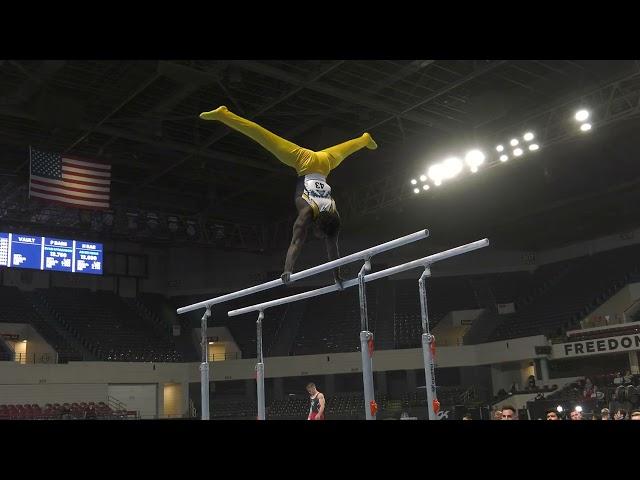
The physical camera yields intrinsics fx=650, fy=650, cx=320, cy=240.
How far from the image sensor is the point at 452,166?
17.0 m

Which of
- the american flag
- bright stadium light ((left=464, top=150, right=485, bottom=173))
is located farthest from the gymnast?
the american flag

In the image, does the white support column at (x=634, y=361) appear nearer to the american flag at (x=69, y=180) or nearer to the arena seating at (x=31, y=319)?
the american flag at (x=69, y=180)

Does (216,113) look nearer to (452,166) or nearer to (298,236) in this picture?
(298,236)

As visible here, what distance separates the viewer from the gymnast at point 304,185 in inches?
246

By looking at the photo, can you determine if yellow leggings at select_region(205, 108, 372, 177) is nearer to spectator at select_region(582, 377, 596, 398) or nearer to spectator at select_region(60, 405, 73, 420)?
spectator at select_region(582, 377, 596, 398)

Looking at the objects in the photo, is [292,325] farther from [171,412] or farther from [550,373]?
[550,373]

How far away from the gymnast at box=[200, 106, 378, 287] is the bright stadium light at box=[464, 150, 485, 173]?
405 inches

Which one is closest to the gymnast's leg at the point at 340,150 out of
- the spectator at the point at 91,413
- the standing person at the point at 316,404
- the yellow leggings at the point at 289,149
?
the yellow leggings at the point at 289,149

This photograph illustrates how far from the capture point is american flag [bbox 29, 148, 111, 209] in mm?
15703

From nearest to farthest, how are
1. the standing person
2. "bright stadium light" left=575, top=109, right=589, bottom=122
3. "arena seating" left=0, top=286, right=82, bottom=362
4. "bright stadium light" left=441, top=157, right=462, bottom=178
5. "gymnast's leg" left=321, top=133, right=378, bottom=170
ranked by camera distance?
"gymnast's leg" left=321, top=133, right=378, bottom=170 < the standing person < "bright stadium light" left=575, top=109, right=589, bottom=122 < "bright stadium light" left=441, top=157, right=462, bottom=178 < "arena seating" left=0, top=286, right=82, bottom=362

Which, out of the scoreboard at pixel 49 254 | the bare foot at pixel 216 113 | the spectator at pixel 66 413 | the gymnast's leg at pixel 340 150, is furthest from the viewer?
the spectator at pixel 66 413

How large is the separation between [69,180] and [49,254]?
158 inches

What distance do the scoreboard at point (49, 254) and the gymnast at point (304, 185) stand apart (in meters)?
14.4
